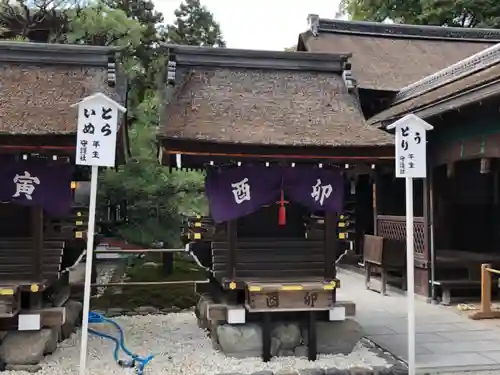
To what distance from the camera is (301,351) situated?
7520mm

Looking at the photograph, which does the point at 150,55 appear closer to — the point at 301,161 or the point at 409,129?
the point at 301,161

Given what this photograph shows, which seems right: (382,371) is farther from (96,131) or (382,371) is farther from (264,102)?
(96,131)

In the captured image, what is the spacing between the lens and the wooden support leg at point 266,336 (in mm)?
7286

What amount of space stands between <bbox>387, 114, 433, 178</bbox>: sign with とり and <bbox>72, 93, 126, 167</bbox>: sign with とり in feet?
11.3

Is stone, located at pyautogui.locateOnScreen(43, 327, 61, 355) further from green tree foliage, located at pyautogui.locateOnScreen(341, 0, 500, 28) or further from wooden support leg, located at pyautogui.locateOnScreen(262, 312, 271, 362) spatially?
green tree foliage, located at pyautogui.locateOnScreen(341, 0, 500, 28)

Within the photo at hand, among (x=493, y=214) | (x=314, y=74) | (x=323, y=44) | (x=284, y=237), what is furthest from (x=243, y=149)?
(x=323, y=44)

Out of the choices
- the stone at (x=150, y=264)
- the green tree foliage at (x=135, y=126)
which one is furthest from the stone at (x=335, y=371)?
the stone at (x=150, y=264)

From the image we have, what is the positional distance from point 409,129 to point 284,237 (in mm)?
2715

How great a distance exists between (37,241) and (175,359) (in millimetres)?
2472

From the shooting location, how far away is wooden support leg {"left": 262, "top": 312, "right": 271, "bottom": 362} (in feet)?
23.9

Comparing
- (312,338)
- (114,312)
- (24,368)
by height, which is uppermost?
(312,338)

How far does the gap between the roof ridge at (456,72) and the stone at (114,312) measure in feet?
26.8

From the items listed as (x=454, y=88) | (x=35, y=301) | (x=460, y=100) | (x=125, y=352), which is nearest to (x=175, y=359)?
(x=125, y=352)

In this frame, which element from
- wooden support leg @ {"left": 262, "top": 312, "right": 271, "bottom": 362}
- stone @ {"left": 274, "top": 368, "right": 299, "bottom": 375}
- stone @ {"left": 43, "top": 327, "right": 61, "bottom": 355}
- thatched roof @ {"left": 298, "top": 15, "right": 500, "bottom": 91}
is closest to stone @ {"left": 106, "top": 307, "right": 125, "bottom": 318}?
stone @ {"left": 43, "top": 327, "right": 61, "bottom": 355}
